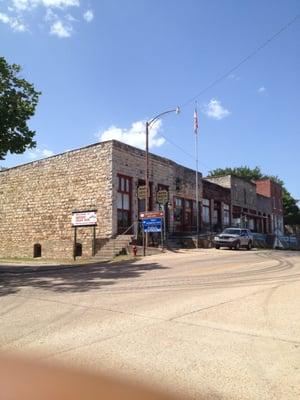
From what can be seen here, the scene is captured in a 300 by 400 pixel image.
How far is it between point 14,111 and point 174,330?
15.0 meters

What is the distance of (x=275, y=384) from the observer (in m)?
5.41

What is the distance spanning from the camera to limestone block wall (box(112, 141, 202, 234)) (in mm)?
31656

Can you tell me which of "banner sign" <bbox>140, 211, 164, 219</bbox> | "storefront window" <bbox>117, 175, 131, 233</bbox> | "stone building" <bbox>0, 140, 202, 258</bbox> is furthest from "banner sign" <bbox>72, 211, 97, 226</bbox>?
"banner sign" <bbox>140, 211, 164, 219</bbox>

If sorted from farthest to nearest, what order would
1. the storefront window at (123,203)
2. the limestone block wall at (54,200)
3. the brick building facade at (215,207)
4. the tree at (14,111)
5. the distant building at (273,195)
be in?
the distant building at (273,195) → the brick building facade at (215,207) → the storefront window at (123,203) → the limestone block wall at (54,200) → the tree at (14,111)

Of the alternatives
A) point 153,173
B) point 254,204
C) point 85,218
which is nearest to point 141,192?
point 153,173

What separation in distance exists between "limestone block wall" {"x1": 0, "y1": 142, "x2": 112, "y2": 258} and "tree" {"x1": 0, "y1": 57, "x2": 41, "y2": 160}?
10674 mm

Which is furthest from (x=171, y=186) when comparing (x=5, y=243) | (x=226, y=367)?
(x=226, y=367)

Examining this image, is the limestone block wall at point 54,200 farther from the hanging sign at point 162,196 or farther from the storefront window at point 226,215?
the storefront window at point 226,215

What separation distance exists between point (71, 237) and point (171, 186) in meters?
9.20

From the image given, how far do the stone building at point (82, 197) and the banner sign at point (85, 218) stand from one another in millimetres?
1214

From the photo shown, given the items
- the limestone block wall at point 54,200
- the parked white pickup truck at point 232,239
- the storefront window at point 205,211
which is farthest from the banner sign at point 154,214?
the storefront window at point 205,211

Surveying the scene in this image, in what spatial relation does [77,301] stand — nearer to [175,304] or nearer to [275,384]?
[175,304]

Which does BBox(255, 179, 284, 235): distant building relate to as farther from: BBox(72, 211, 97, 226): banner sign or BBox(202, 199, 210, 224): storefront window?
BBox(72, 211, 97, 226): banner sign

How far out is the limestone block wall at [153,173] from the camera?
31.7 metres
